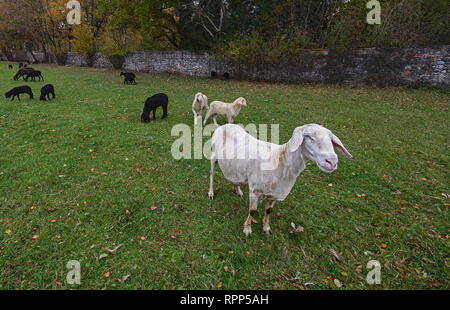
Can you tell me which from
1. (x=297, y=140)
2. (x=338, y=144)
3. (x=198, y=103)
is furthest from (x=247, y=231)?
(x=198, y=103)

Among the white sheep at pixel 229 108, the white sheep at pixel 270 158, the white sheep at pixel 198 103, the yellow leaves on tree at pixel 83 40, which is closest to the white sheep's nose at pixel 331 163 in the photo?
the white sheep at pixel 270 158

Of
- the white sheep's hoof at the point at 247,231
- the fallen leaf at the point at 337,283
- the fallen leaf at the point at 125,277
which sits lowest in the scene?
the fallen leaf at the point at 337,283

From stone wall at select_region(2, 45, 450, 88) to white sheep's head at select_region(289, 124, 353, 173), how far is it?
58.3 feet

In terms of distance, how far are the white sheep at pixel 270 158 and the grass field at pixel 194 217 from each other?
0.79m

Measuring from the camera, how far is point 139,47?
96.0 feet

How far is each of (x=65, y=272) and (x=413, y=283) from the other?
4.82 metres

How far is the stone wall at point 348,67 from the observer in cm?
1438

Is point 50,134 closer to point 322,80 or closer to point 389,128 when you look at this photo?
point 389,128

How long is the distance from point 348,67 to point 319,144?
1841cm

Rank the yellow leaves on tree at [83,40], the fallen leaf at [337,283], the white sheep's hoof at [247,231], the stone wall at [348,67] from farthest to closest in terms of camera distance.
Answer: the yellow leaves on tree at [83,40] → the stone wall at [348,67] → the white sheep's hoof at [247,231] → the fallen leaf at [337,283]

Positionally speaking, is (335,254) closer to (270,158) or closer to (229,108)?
(270,158)

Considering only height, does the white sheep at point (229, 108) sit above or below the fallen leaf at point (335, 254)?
above

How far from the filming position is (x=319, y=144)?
2406 mm

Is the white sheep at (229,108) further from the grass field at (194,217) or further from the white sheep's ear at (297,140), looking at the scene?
the white sheep's ear at (297,140)
